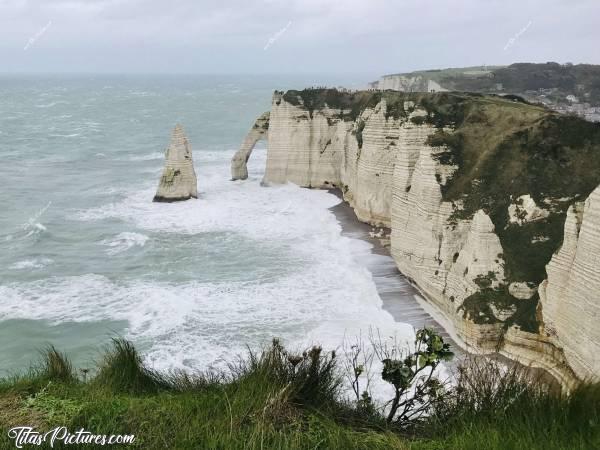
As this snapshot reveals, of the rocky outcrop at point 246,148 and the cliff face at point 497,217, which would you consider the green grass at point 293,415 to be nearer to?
the cliff face at point 497,217

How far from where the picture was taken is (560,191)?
17.8m

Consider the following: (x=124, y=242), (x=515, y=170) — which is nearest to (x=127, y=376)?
(x=515, y=170)

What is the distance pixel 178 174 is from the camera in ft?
113

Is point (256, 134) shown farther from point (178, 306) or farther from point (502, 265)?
point (502, 265)

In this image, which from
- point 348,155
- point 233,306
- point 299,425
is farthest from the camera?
point 348,155

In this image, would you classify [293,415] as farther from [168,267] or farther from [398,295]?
[168,267]

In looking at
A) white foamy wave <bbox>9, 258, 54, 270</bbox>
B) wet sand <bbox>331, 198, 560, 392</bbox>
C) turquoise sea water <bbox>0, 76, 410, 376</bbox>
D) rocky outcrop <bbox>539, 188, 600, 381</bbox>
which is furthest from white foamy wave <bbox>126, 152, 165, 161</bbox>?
rocky outcrop <bbox>539, 188, 600, 381</bbox>

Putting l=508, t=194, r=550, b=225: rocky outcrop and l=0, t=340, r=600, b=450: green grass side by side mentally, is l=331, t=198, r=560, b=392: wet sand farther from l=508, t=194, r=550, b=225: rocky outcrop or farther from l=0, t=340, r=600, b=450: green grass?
l=0, t=340, r=600, b=450: green grass

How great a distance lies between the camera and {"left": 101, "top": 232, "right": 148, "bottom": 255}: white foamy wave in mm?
25938

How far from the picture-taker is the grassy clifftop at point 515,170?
16.5 m

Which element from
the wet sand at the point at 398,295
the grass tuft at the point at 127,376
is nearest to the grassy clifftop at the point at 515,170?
the wet sand at the point at 398,295

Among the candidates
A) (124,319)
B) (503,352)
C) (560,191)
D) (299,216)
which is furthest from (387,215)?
(124,319)

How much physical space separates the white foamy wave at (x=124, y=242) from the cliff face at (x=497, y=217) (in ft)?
40.0

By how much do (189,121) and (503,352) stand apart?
230 feet
